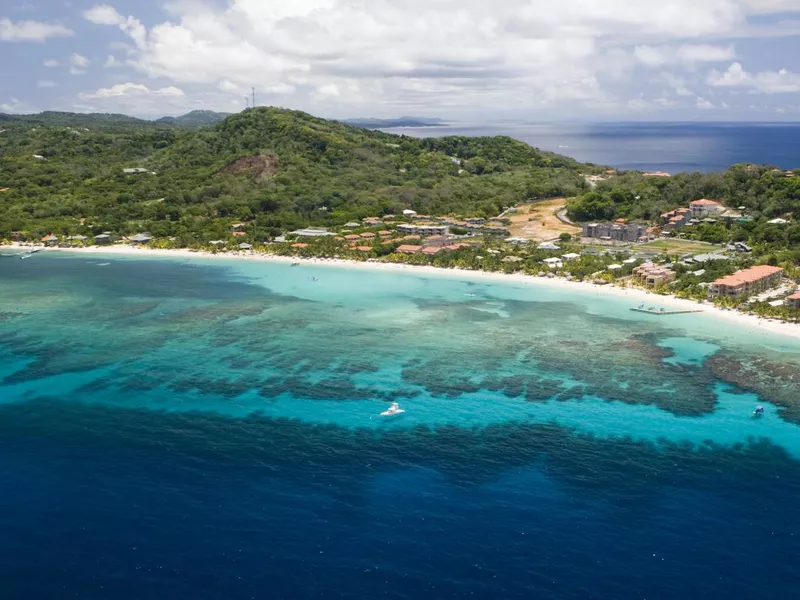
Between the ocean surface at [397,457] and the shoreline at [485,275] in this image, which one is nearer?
the ocean surface at [397,457]

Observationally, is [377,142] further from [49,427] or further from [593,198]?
[49,427]

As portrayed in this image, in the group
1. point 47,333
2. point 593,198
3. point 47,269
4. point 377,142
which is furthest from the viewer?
point 377,142

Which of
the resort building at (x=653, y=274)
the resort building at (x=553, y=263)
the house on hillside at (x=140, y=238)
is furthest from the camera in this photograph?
the house on hillside at (x=140, y=238)

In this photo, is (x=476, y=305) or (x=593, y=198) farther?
(x=593, y=198)

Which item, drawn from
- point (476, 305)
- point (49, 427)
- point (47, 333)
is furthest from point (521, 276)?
point (49, 427)

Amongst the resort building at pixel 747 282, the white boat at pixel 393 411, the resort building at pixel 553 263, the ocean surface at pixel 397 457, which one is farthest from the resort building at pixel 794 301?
the white boat at pixel 393 411

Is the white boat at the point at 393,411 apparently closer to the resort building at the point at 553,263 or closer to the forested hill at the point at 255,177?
the resort building at the point at 553,263
